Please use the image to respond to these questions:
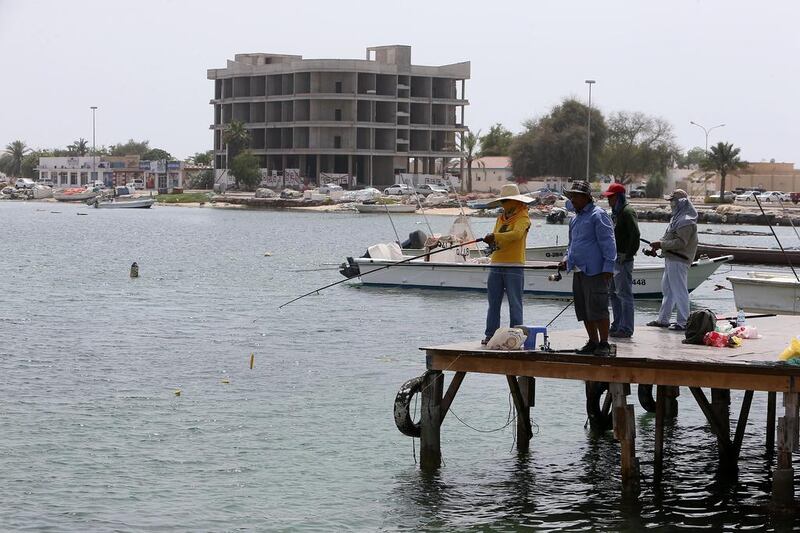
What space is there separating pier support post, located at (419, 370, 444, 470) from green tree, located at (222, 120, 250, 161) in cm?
14114

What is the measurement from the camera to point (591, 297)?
14695 mm

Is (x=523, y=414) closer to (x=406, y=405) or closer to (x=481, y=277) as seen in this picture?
(x=406, y=405)

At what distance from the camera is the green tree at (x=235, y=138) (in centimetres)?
15538

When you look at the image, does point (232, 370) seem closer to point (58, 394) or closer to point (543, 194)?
point (58, 394)

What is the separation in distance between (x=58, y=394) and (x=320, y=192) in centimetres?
12068

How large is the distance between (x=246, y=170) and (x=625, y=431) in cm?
14198

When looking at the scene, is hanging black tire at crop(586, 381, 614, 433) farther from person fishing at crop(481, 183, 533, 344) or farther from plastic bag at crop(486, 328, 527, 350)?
plastic bag at crop(486, 328, 527, 350)

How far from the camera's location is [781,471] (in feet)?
46.6

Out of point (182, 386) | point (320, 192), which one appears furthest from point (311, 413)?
point (320, 192)

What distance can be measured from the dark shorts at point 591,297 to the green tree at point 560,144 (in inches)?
5064

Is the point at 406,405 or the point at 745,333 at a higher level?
the point at 745,333

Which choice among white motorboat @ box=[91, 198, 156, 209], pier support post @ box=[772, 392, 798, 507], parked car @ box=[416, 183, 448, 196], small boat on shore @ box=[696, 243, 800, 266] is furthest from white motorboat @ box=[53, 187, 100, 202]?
pier support post @ box=[772, 392, 798, 507]

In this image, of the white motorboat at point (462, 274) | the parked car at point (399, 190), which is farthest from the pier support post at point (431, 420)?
the parked car at point (399, 190)

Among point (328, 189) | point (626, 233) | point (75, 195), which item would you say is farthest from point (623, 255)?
point (75, 195)
